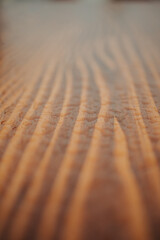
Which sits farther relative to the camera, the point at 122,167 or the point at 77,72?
the point at 77,72

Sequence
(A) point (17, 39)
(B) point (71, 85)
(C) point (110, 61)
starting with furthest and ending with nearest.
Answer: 1. (A) point (17, 39)
2. (C) point (110, 61)
3. (B) point (71, 85)

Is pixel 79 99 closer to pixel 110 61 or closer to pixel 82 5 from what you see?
pixel 110 61

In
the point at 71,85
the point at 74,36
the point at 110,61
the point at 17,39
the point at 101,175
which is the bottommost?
the point at 101,175

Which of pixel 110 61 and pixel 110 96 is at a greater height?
pixel 110 61

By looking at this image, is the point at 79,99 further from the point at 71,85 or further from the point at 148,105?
the point at 148,105

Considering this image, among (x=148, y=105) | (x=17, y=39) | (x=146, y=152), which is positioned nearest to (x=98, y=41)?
(x=17, y=39)

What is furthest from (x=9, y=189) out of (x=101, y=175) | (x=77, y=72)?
(x=77, y=72)

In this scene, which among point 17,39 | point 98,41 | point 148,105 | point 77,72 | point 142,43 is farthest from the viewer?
point 17,39
